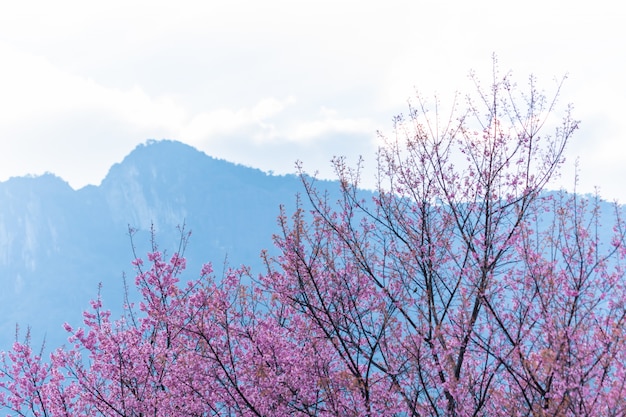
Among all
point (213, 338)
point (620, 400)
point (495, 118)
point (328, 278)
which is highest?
point (495, 118)

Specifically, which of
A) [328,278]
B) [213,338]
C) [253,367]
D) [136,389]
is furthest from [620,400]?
[136,389]

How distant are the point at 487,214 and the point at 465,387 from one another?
8.61 feet

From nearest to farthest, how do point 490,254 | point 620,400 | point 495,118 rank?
point 620,400, point 490,254, point 495,118

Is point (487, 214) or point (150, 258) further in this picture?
point (150, 258)

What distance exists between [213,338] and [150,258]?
2.62 m

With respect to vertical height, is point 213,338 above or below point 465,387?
above

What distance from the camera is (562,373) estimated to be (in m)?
7.17

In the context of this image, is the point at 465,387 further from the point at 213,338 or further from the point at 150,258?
the point at 150,258

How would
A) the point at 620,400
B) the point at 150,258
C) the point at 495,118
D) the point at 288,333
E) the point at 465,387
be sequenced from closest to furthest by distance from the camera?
1. the point at 620,400
2. the point at 465,387
3. the point at 495,118
4. the point at 288,333
5. the point at 150,258

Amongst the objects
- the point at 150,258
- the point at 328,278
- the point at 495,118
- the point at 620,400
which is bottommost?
the point at 620,400

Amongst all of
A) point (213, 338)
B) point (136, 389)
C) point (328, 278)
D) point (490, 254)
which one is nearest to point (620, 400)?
point (490, 254)

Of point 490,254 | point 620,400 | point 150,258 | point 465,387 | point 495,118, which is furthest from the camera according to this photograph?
point 150,258

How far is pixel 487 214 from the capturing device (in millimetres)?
9438

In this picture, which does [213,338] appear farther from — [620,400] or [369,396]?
[620,400]
